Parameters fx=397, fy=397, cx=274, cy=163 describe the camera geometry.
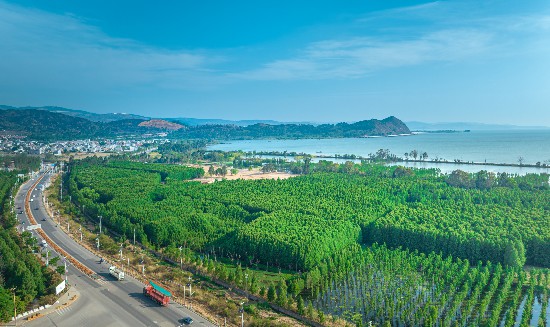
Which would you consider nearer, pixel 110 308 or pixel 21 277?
pixel 110 308

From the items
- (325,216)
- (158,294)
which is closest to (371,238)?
(325,216)

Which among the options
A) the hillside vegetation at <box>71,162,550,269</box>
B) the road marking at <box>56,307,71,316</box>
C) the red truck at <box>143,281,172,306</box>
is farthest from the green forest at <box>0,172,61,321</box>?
the hillside vegetation at <box>71,162,550,269</box>

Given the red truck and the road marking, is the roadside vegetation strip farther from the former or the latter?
the red truck

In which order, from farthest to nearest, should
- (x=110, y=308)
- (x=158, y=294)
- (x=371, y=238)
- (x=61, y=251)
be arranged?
(x=371, y=238) → (x=61, y=251) → (x=158, y=294) → (x=110, y=308)

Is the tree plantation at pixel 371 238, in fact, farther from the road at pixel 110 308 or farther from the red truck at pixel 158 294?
the road at pixel 110 308

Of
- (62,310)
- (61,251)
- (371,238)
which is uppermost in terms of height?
(371,238)

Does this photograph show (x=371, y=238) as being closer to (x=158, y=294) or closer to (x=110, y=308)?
(x=158, y=294)
